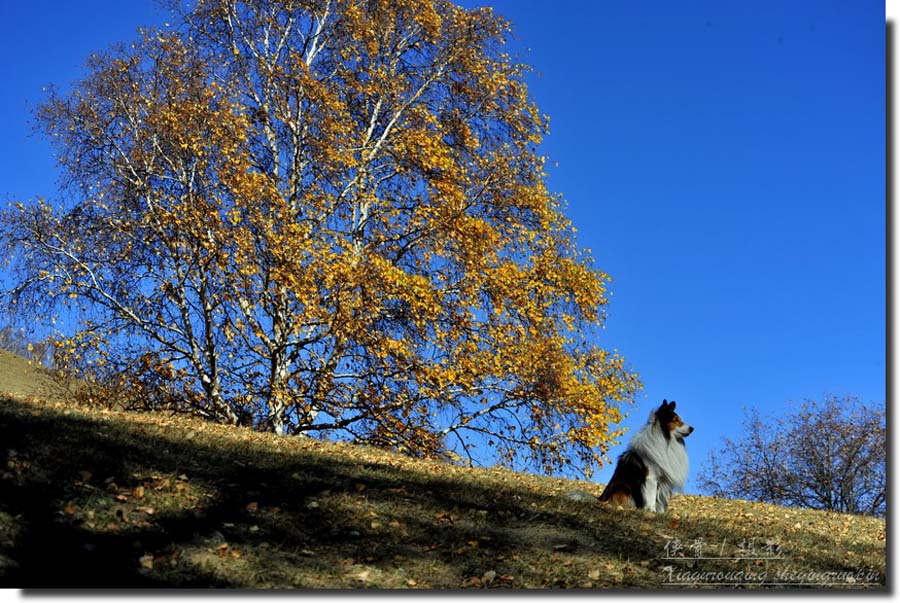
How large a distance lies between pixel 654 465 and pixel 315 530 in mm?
4664

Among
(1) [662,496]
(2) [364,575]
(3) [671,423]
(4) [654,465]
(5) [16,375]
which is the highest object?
(5) [16,375]

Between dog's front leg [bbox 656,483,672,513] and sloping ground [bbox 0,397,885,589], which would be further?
dog's front leg [bbox 656,483,672,513]

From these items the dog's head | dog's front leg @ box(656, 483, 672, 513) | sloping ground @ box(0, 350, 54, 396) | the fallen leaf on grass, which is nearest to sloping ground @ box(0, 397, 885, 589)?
the fallen leaf on grass

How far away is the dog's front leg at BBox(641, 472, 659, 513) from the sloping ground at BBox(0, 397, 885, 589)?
17.8 inches

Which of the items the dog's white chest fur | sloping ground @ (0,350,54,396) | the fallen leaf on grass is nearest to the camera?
the fallen leaf on grass

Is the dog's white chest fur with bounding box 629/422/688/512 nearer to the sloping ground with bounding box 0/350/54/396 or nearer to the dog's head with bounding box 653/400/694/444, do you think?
the dog's head with bounding box 653/400/694/444

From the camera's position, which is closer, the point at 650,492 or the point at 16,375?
the point at 650,492

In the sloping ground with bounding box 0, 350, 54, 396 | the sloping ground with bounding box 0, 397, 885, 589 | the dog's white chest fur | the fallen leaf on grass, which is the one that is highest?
the sloping ground with bounding box 0, 350, 54, 396

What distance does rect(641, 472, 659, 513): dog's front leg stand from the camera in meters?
12.1

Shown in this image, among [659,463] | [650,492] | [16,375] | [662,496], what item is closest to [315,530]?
[659,463]

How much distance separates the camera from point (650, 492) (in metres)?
12.3

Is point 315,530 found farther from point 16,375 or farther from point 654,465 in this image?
point 16,375

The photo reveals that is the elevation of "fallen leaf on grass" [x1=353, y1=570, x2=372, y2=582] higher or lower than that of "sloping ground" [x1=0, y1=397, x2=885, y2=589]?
lower

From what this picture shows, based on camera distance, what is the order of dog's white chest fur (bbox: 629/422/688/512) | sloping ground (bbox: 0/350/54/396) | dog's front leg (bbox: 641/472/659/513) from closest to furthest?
1. dog's white chest fur (bbox: 629/422/688/512)
2. dog's front leg (bbox: 641/472/659/513)
3. sloping ground (bbox: 0/350/54/396)
